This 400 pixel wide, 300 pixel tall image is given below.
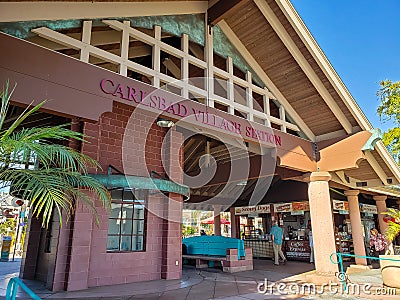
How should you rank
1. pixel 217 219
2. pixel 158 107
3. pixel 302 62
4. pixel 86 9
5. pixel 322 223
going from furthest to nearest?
pixel 217 219 → pixel 322 223 → pixel 302 62 → pixel 158 107 → pixel 86 9

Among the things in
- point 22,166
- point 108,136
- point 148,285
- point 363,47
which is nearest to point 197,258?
point 148,285

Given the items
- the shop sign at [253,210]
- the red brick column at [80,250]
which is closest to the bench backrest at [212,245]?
the red brick column at [80,250]

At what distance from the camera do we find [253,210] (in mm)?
14289

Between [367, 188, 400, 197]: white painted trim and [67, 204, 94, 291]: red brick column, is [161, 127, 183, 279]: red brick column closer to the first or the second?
[67, 204, 94, 291]: red brick column

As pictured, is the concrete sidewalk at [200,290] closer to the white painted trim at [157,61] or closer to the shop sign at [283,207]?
the white painted trim at [157,61]

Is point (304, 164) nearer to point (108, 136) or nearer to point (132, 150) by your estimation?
point (132, 150)

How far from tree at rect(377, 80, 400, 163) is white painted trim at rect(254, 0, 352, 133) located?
967cm

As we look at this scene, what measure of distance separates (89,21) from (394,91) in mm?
16085

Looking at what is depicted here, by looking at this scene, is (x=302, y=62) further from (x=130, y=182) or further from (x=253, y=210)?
(x=253, y=210)

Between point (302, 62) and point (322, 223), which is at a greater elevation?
point (302, 62)

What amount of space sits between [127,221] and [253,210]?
29.1 ft

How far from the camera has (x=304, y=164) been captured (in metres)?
7.84

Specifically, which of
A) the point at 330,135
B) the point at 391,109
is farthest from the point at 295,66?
the point at 391,109

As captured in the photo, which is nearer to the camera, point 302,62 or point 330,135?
point 302,62
